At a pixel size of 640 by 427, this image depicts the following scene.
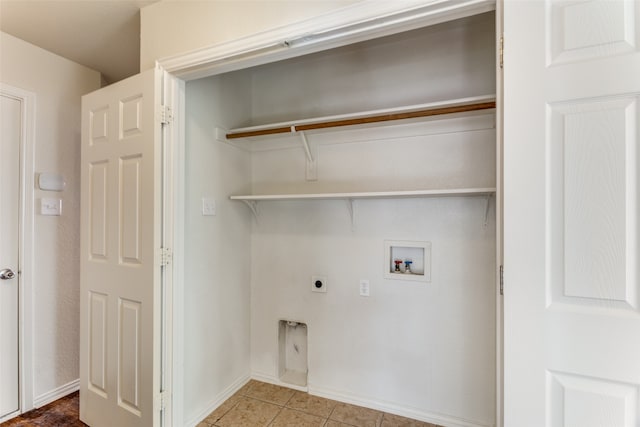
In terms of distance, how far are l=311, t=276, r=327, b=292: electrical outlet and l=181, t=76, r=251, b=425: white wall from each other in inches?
23.3

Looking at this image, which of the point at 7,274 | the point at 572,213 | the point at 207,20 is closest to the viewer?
the point at 572,213

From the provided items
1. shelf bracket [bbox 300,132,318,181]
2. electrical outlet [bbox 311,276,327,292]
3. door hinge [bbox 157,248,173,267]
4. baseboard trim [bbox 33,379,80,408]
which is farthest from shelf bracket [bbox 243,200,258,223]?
baseboard trim [bbox 33,379,80,408]

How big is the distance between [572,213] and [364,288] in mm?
1432

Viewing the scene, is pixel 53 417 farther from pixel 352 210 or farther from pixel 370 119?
pixel 370 119

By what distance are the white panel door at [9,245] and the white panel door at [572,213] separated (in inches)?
116

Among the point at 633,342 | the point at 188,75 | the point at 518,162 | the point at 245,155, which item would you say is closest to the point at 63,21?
the point at 188,75

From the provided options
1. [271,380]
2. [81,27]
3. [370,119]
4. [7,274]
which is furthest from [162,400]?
[81,27]

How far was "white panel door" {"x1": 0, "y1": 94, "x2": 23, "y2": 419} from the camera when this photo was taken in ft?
6.61

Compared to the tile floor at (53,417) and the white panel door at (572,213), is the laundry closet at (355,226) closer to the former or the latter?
the white panel door at (572,213)

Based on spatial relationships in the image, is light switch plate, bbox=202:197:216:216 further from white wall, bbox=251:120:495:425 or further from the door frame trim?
the door frame trim

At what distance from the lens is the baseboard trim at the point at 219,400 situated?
6.51 feet

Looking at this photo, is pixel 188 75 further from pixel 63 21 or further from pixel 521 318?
pixel 521 318

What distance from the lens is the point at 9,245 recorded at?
205 centimetres

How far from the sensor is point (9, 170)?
205 cm
